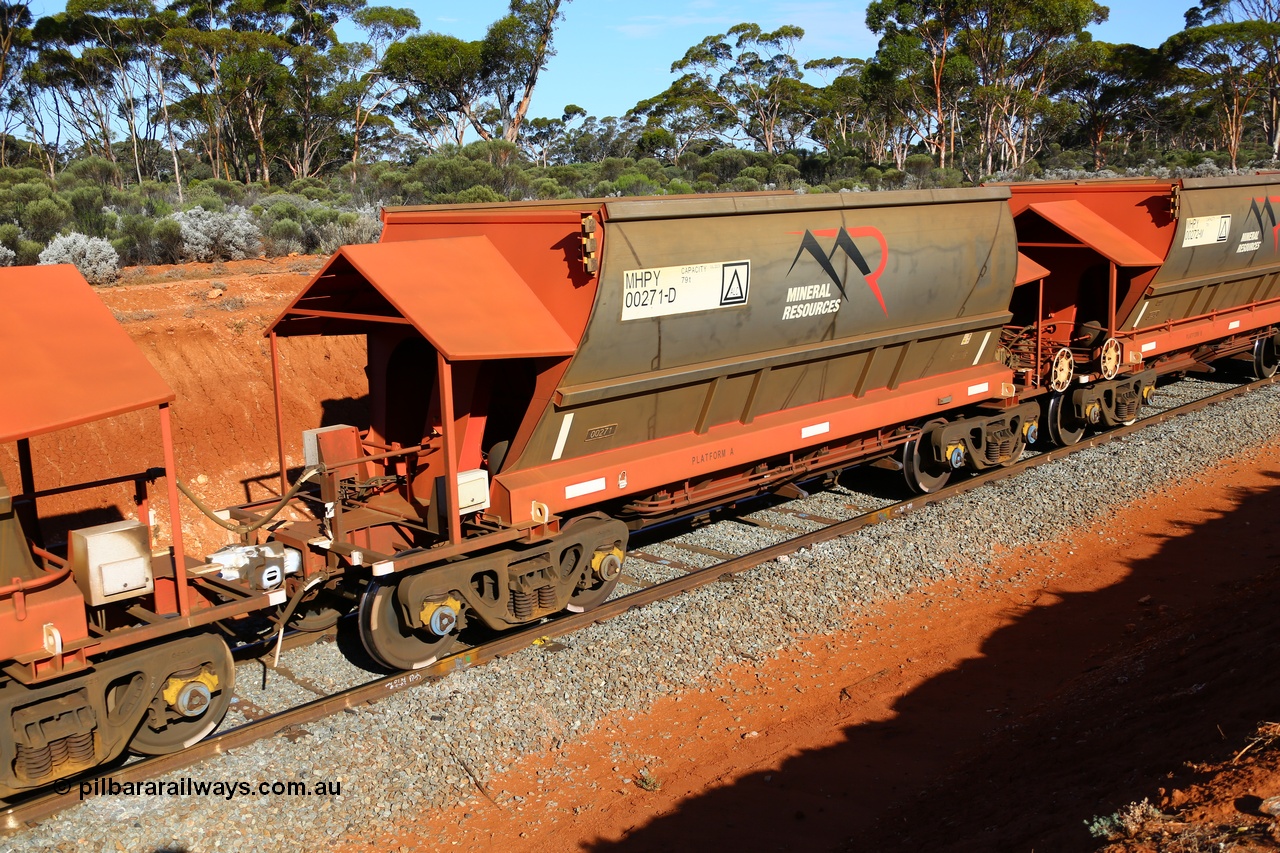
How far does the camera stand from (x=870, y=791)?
6242 mm

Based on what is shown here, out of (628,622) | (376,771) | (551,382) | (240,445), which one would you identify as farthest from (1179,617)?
(240,445)

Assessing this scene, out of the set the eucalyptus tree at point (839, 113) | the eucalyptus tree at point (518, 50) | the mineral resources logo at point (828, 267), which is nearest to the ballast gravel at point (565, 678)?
the mineral resources logo at point (828, 267)

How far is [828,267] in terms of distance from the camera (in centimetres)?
975

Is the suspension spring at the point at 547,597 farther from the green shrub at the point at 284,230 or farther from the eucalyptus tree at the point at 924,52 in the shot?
the eucalyptus tree at the point at 924,52

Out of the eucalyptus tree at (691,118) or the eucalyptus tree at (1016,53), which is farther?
the eucalyptus tree at (691,118)

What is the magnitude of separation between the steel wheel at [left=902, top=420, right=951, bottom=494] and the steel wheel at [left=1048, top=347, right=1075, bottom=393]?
1.88 m

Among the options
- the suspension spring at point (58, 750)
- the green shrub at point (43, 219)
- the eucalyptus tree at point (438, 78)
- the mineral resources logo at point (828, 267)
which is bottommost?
the suspension spring at point (58, 750)

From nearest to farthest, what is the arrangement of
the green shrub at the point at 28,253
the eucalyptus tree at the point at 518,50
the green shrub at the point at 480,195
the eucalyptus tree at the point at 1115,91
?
the green shrub at the point at 28,253 < the green shrub at the point at 480,195 < the eucalyptus tree at the point at 518,50 < the eucalyptus tree at the point at 1115,91

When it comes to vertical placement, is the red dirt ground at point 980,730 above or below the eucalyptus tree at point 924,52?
below

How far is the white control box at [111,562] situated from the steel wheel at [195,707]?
54cm

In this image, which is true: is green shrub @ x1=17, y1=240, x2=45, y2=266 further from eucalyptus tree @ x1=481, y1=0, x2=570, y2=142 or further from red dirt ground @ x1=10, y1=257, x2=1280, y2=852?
eucalyptus tree @ x1=481, y1=0, x2=570, y2=142

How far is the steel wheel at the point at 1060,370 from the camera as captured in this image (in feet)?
42.8

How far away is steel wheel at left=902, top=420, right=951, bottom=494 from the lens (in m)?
12.0

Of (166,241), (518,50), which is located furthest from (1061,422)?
(518,50)
